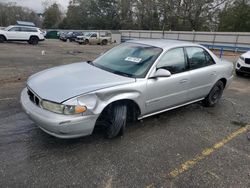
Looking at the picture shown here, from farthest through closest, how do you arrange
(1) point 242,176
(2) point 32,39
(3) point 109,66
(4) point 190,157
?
(2) point 32,39
(3) point 109,66
(4) point 190,157
(1) point 242,176

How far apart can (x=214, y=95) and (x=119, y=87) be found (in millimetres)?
2836

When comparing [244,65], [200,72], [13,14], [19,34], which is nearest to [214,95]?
[200,72]

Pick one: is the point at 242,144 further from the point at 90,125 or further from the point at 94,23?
the point at 94,23

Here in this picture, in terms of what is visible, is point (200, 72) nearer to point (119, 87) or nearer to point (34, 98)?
point (119, 87)

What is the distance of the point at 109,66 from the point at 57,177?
77.8 inches

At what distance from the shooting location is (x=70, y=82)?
309 cm

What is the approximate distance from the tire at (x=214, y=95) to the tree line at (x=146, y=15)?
31.3 metres

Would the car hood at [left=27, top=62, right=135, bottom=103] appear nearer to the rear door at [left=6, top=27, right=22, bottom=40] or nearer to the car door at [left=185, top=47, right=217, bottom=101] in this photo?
the car door at [left=185, top=47, right=217, bottom=101]

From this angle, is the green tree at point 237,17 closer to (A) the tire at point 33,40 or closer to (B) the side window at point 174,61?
(A) the tire at point 33,40

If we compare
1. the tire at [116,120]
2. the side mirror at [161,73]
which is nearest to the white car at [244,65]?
the side mirror at [161,73]

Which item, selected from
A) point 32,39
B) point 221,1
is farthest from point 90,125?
point 221,1

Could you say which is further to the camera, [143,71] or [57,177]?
[143,71]

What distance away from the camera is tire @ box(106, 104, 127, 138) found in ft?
10.4

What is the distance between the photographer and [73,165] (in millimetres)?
2713
